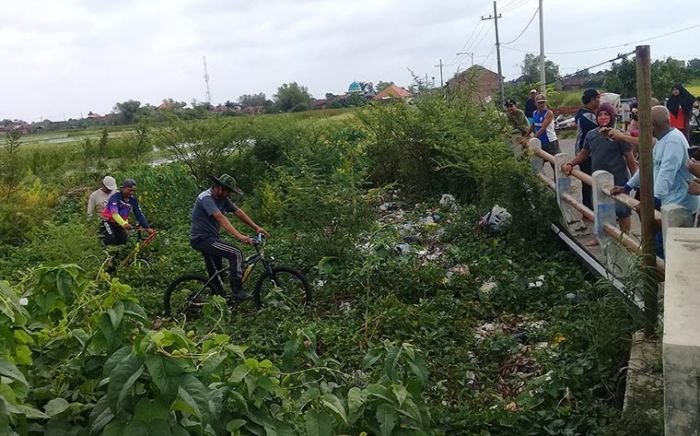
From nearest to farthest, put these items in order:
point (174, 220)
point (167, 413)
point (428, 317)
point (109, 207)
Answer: point (167, 413) < point (428, 317) < point (109, 207) < point (174, 220)

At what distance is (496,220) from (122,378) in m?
6.49

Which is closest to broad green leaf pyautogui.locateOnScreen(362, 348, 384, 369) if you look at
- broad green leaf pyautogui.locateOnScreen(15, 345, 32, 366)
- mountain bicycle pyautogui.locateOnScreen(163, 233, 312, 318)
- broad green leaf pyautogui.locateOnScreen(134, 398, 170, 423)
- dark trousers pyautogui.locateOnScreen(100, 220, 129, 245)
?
broad green leaf pyautogui.locateOnScreen(134, 398, 170, 423)

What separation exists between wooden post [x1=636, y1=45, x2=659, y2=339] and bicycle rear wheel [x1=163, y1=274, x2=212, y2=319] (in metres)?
4.32

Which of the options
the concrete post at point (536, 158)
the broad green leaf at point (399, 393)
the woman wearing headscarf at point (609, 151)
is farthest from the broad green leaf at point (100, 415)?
the concrete post at point (536, 158)

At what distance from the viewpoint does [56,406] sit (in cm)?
200

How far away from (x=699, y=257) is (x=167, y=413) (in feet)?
8.24

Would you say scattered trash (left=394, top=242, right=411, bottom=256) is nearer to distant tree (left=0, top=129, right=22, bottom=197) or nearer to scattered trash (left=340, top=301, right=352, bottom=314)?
scattered trash (left=340, top=301, right=352, bottom=314)

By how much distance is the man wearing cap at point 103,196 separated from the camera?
29.0 feet

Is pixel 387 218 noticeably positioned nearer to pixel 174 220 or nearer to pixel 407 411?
pixel 174 220

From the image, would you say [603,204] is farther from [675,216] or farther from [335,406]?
[335,406]

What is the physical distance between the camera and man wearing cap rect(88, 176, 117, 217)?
29.0ft

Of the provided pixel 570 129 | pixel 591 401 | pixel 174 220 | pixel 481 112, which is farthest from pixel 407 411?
pixel 570 129

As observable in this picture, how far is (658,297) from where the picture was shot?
3875mm

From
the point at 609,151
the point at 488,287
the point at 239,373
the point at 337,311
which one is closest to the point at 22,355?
the point at 239,373
